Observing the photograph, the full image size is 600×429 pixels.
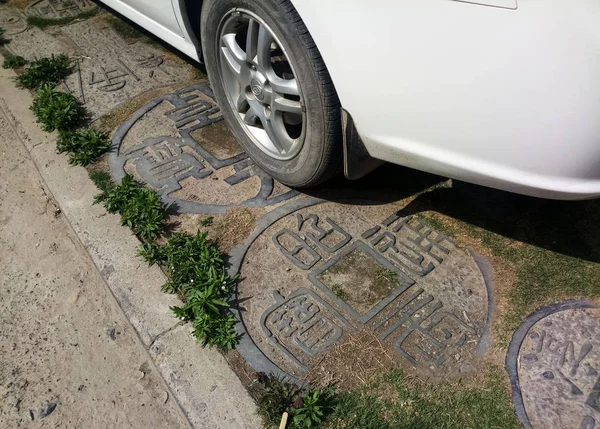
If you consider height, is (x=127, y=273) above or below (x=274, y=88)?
below

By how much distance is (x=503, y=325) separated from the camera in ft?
6.92

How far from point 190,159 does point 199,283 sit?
3.03 feet

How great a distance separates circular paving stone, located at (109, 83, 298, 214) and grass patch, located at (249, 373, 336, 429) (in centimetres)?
101

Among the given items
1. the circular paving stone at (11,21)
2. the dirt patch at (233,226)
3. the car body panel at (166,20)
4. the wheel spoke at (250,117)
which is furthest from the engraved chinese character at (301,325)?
the circular paving stone at (11,21)

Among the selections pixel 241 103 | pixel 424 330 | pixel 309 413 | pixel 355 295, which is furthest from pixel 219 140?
pixel 309 413

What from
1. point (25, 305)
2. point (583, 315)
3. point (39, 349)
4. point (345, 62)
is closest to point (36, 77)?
point (25, 305)

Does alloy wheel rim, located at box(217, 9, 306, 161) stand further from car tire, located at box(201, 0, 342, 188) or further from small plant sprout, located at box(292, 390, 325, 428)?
small plant sprout, located at box(292, 390, 325, 428)

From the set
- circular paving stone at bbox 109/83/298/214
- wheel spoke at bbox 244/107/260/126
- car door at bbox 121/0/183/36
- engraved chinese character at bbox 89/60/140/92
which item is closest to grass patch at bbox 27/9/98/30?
engraved chinese character at bbox 89/60/140/92

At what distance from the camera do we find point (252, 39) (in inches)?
96.1

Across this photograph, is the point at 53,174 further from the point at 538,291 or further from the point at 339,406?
the point at 538,291

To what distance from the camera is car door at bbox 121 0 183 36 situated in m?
3.03

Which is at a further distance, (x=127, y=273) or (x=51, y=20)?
(x=51, y=20)

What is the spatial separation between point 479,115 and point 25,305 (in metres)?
2.03

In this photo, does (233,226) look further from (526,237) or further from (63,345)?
(526,237)
